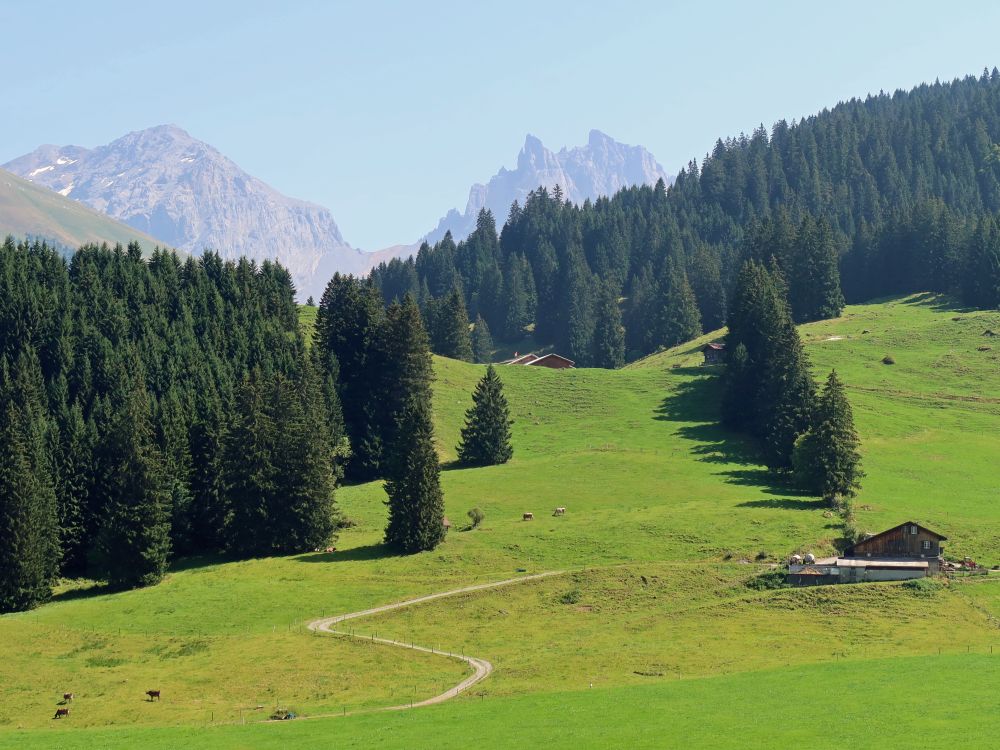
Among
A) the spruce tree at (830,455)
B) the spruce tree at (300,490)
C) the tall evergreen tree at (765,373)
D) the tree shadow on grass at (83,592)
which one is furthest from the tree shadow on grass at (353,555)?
the tall evergreen tree at (765,373)

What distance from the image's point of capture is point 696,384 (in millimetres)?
165625

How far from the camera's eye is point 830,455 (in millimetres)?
117000

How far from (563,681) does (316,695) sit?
1410 centimetres

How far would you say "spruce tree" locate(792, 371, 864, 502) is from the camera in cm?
11581

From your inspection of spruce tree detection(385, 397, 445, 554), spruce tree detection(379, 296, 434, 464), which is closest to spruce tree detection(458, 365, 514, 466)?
spruce tree detection(379, 296, 434, 464)

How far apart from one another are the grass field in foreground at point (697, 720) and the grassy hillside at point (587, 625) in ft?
0.80

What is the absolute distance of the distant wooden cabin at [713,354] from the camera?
582 feet

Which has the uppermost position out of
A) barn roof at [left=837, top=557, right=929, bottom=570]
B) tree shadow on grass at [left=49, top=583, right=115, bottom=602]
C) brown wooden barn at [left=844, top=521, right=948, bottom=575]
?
tree shadow on grass at [left=49, top=583, right=115, bottom=602]

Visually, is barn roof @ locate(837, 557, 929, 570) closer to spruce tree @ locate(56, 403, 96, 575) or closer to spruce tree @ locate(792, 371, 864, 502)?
spruce tree @ locate(792, 371, 864, 502)

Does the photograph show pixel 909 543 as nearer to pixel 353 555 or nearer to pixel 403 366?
pixel 353 555

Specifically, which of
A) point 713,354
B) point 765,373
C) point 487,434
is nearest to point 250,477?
point 487,434

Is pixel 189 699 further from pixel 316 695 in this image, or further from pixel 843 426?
pixel 843 426

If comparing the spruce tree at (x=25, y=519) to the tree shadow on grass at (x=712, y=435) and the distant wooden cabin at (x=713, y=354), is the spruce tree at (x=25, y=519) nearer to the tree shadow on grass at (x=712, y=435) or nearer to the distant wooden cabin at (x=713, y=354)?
the tree shadow on grass at (x=712, y=435)

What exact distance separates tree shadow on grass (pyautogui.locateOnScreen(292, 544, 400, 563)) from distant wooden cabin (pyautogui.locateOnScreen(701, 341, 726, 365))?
80.7 metres
